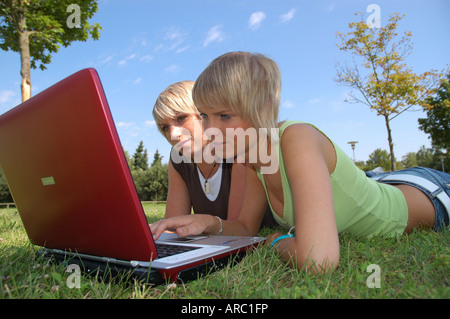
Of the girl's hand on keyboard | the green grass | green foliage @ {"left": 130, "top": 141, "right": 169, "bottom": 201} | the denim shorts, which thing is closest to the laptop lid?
the green grass

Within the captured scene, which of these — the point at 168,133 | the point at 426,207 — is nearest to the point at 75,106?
the point at 168,133

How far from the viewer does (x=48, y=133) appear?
3.99 ft

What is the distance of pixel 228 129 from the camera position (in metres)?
1.76

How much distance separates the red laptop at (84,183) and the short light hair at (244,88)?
737 mm

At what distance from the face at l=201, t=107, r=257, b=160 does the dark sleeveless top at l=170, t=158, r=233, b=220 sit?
1.01 m

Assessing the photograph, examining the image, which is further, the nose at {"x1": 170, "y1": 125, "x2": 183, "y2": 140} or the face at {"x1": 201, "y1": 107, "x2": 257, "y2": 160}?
the nose at {"x1": 170, "y1": 125, "x2": 183, "y2": 140}

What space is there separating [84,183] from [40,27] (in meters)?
9.13

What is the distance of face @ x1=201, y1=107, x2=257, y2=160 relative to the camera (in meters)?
1.75

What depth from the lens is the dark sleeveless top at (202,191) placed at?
2.83 metres

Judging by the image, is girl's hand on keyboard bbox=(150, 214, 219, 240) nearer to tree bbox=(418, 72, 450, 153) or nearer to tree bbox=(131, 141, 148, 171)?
tree bbox=(418, 72, 450, 153)

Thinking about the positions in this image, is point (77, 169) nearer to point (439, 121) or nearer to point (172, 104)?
point (172, 104)

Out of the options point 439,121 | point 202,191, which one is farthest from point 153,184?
point 202,191
